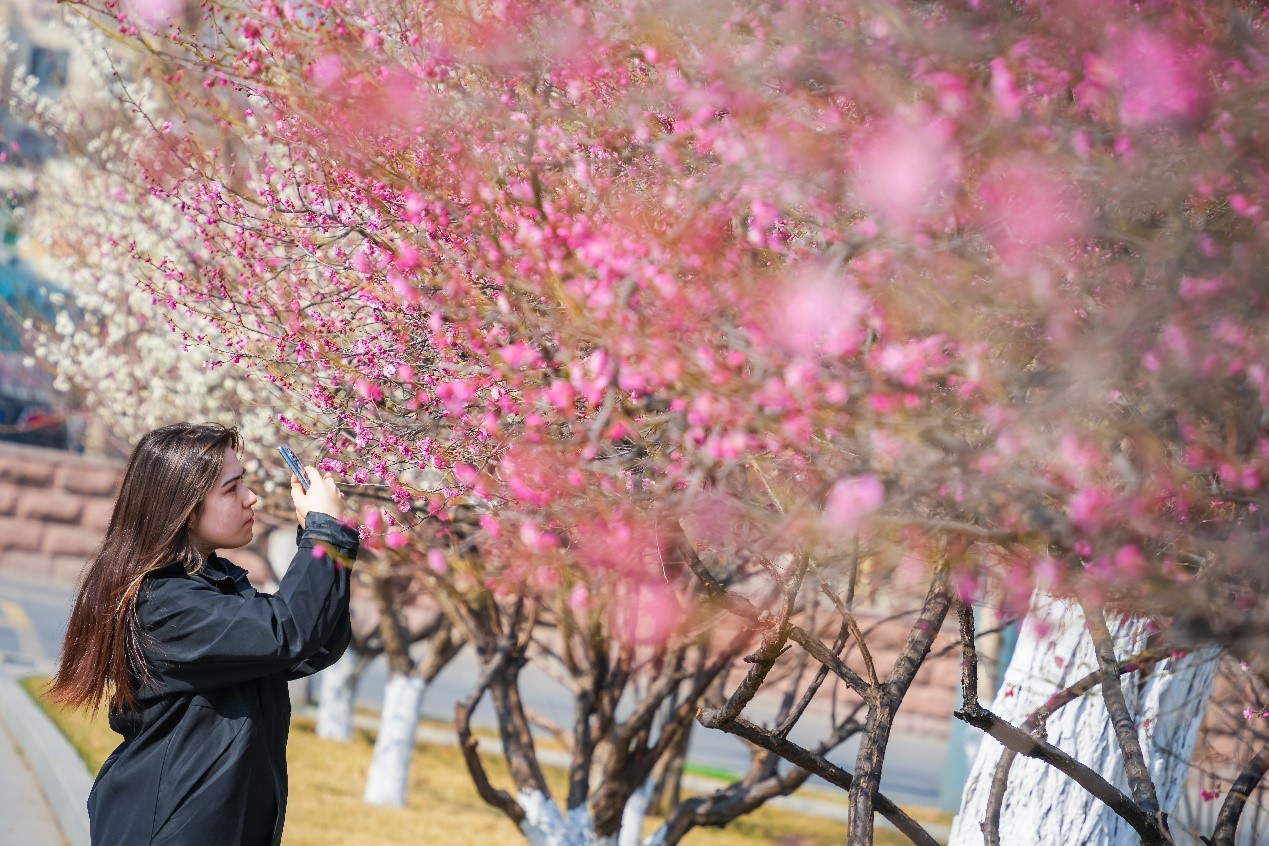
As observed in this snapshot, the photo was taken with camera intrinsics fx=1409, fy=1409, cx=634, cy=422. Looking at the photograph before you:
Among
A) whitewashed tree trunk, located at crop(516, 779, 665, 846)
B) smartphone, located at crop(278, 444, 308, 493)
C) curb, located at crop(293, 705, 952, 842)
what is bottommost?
whitewashed tree trunk, located at crop(516, 779, 665, 846)

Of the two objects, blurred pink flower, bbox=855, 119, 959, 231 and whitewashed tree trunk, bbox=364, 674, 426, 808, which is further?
whitewashed tree trunk, bbox=364, 674, 426, 808

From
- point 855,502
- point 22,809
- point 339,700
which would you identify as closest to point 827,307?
point 855,502

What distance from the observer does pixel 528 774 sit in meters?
6.43

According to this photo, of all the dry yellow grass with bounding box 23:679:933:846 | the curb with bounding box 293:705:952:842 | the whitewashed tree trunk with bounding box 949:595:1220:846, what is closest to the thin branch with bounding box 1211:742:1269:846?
the whitewashed tree trunk with bounding box 949:595:1220:846

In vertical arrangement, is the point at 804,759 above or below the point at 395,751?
above

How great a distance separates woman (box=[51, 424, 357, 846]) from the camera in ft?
9.87

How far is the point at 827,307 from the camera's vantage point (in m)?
2.66

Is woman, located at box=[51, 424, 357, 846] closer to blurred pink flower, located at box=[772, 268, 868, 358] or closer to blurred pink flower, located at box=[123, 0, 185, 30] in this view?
blurred pink flower, located at box=[772, 268, 868, 358]

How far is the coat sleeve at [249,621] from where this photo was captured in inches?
117

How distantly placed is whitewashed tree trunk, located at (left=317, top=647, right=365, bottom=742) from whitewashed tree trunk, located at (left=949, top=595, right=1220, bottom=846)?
7.65 m

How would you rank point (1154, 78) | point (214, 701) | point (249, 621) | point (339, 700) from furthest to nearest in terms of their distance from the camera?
point (339, 700) → point (214, 701) → point (249, 621) → point (1154, 78)

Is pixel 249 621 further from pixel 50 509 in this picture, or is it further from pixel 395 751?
pixel 50 509

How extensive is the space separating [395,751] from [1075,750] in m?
5.99

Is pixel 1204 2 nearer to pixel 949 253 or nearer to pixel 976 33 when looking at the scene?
pixel 976 33
